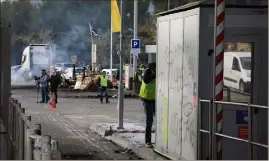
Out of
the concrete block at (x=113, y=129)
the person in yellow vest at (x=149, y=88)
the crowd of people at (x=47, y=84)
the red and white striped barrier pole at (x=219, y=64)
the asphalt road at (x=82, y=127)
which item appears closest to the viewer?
the red and white striped barrier pole at (x=219, y=64)

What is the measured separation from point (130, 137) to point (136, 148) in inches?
82.9

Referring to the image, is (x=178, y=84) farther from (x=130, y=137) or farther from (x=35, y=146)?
(x=130, y=137)

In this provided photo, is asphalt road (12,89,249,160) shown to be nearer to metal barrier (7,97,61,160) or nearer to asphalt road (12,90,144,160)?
asphalt road (12,90,144,160)

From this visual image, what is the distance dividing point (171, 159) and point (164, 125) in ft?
2.34

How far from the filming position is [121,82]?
16766mm

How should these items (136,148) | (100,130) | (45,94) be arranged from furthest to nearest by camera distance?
(45,94), (100,130), (136,148)

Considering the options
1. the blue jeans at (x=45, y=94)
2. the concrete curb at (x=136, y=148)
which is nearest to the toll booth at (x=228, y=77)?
the concrete curb at (x=136, y=148)

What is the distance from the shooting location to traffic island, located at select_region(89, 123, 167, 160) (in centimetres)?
1227

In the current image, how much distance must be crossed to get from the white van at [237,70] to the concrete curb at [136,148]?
94.9 inches

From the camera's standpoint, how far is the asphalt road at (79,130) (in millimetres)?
13267

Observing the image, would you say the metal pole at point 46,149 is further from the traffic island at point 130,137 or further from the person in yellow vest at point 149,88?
the person in yellow vest at point 149,88

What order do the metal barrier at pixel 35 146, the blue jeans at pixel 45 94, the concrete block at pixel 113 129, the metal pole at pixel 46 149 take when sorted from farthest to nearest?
the blue jeans at pixel 45 94, the concrete block at pixel 113 129, the metal barrier at pixel 35 146, the metal pole at pixel 46 149

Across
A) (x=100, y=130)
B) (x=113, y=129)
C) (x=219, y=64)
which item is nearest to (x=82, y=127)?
(x=100, y=130)

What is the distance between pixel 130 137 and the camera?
15281mm
